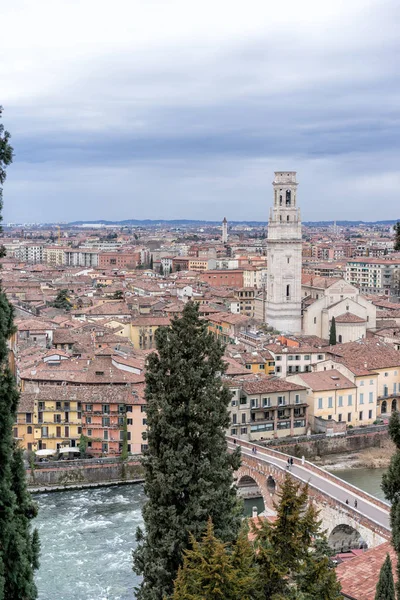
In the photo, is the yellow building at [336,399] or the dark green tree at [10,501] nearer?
the dark green tree at [10,501]

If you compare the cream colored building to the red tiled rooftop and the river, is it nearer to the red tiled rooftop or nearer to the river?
the river

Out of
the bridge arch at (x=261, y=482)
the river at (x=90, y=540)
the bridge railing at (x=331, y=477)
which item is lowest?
the river at (x=90, y=540)

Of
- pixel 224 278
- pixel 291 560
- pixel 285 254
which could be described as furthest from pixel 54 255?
pixel 291 560

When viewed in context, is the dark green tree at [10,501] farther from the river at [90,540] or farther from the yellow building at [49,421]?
the yellow building at [49,421]

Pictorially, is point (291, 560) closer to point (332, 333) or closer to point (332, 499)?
point (332, 499)

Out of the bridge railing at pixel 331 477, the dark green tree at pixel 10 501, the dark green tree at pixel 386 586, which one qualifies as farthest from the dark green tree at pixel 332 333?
the dark green tree at pixel 10 501
